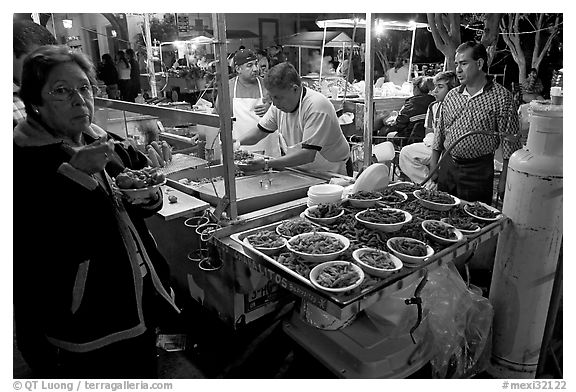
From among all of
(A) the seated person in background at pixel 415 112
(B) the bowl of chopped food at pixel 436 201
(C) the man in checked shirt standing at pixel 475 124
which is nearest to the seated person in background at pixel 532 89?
(A) the seated person in background at pixel 415 112

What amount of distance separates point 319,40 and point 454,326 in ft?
30.9

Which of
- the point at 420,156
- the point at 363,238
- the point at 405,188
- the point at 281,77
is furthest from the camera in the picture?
the point at 420,156

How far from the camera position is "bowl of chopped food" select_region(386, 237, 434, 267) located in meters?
1.94

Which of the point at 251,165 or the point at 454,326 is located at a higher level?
the point at 251,165

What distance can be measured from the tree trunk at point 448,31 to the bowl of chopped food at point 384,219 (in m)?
6.25

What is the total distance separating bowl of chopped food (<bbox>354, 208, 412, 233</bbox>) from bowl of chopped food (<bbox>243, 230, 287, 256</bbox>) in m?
0.48

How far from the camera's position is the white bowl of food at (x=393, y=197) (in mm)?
2648

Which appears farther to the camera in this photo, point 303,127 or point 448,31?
point 448,31

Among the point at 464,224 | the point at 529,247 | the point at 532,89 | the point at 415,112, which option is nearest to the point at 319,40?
the point at 532,89

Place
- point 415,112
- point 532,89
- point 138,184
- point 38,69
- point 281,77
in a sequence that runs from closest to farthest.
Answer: point 38,69
point 138,184
point 281,77
point 415,112
point 532,89

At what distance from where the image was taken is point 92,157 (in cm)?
153

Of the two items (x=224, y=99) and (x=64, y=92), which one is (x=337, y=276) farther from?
(x=64, y=92)
